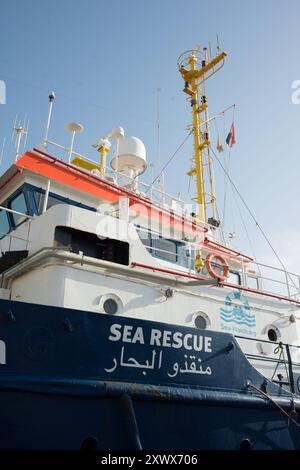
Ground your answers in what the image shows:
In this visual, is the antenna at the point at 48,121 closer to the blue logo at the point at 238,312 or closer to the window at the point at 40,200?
the window at the point at 40,200

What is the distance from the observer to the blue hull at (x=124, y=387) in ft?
13.3

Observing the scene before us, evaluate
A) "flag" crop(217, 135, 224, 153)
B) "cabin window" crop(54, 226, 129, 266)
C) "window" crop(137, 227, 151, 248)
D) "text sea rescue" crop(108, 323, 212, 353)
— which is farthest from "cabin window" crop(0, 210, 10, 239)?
"flag" crop(217, 135, 224, 153)

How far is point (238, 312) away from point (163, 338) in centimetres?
280

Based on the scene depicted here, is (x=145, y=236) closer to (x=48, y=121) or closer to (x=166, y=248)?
(x=166, y=248)

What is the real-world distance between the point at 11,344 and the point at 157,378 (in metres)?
1.79

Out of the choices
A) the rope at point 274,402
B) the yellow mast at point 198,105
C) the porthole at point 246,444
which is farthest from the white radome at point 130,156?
the porthole at point 246,444

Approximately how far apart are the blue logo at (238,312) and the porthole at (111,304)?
203 centimetres

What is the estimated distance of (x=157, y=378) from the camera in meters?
4.86

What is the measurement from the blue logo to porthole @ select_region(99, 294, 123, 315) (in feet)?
6.67

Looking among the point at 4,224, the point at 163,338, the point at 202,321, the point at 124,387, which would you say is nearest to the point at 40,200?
the point at 4,224

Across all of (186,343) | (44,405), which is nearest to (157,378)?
(186,343)
